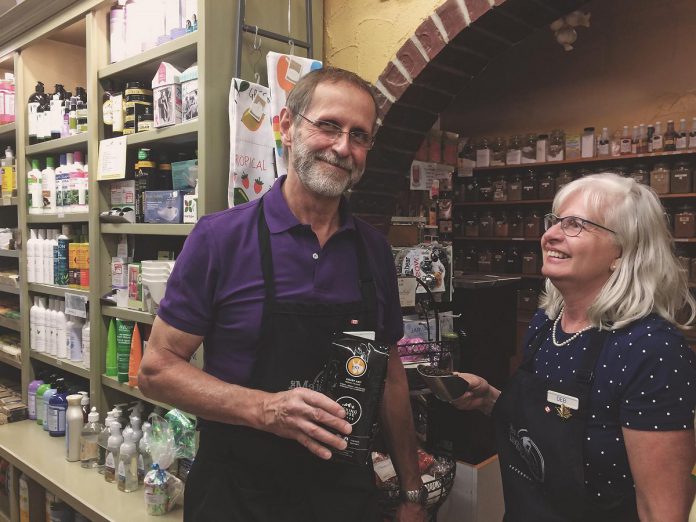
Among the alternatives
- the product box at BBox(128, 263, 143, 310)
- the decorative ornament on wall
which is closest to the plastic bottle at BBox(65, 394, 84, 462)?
the product box at BBox(128, 263, 143, 310)

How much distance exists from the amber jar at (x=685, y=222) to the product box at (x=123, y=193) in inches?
188

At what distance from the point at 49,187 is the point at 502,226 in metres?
4.65

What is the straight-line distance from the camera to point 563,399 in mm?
1490

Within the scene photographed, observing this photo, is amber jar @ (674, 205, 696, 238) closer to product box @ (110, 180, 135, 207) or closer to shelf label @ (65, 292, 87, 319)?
product box @ (110, 180, 135, 207)

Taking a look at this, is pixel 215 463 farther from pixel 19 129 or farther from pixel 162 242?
pixel 19 129

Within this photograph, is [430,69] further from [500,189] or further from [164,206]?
[500,189]

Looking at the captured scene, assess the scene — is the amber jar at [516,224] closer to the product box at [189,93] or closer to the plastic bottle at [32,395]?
the product box at [189,93]

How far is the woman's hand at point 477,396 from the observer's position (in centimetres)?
183

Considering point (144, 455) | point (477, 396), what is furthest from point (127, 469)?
point (477, 396)

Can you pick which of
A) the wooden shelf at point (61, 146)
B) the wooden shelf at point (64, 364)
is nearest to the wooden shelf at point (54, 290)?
the wooden shelf at point (64, 364)

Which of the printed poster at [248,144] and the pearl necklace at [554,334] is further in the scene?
the printed poster at [248,144]

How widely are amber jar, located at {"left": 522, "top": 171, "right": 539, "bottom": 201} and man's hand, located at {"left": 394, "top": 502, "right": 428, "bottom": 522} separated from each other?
4.90m

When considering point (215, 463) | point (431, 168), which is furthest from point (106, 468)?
point (431, 168)

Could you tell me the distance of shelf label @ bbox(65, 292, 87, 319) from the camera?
299 centimetres
